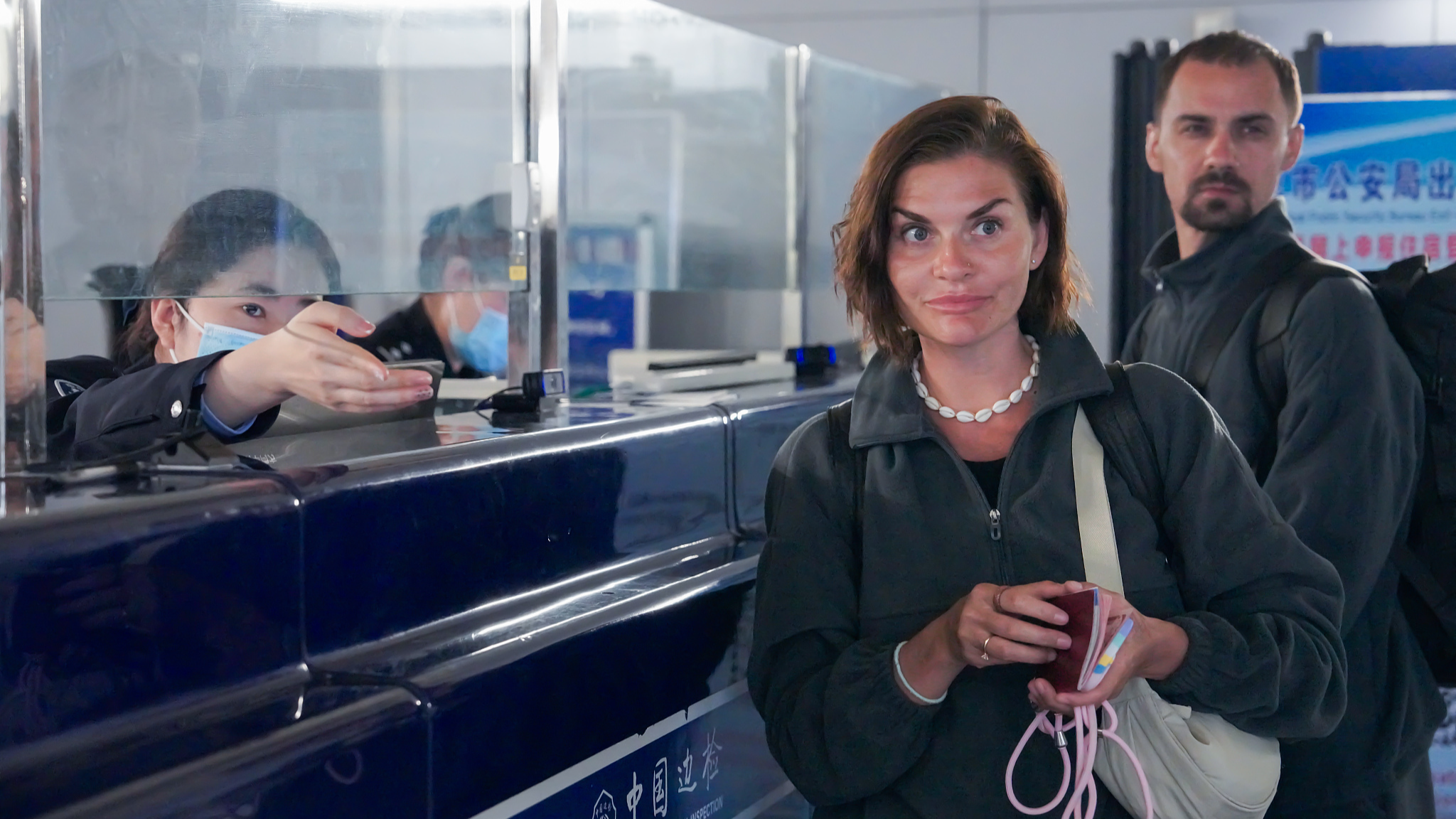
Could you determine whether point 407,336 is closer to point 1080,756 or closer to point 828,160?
point 828,160

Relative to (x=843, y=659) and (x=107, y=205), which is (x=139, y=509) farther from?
(x=843, y=659)

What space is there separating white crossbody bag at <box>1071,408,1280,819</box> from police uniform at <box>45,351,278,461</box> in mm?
907

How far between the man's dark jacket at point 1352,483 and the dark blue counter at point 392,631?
0.82 meters

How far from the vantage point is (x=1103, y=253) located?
5.76m

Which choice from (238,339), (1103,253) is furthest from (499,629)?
(1103,253)

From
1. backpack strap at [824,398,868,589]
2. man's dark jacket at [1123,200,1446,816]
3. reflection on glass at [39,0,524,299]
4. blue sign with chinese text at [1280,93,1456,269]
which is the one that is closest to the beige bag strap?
backpack strap at [824,398,868,589]

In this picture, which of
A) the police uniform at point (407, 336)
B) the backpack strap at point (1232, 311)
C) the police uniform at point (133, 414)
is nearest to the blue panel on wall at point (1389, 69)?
the backpack strap at point (1232, 311)

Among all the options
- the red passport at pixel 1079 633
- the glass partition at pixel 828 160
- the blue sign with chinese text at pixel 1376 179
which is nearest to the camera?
the red passport at pixel 1079 633

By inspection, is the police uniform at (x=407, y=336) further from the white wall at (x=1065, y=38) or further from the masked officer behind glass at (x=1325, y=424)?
the white wall at (x=1065, y=38)

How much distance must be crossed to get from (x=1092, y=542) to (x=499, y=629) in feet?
2.07

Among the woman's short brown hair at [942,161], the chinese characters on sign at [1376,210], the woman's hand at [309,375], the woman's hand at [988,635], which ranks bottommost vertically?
the woman's hand at [988,635]

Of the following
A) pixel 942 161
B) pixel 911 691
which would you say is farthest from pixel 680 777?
pixel 942 161

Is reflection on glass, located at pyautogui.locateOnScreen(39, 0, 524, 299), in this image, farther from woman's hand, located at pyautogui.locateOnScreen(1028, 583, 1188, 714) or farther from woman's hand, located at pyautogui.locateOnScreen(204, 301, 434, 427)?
woman's hand, located at pyautogui.locateOnScreen(1028, 583, 1188, 714)

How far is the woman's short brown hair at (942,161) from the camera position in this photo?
1.51 m
